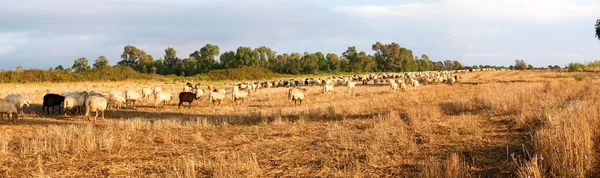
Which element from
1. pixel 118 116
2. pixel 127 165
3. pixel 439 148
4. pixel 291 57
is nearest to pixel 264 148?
pixel 127 165

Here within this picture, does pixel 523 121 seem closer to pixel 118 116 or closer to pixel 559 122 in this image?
pixel 559 122

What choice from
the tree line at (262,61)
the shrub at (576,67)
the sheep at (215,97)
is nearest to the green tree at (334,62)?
the tree line at (262,61)

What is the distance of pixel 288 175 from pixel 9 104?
44.4 feet

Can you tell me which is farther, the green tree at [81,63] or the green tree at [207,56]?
the green tree at [207,56]

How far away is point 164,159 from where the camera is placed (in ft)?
27.9

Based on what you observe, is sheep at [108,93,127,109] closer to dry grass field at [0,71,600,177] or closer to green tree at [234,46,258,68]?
dry grass field at [0,71,600,177]

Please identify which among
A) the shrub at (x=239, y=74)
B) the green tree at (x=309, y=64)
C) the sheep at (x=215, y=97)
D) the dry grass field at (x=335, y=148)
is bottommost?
the dry grass field at (x=335, y=148)

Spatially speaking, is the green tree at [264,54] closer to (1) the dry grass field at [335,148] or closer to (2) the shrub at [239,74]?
(2) the shrub at [239,74]

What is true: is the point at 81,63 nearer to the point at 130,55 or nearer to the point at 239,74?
the point at 130,55

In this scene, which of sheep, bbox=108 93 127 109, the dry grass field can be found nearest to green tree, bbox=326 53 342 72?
sheep, bbox=108 93 127 109

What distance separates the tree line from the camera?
97.8 m

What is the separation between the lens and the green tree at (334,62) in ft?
372

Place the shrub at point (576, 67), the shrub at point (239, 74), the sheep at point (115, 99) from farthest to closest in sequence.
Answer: the shrub at point (239, 74), the shrub at point (576, 67), the sheep at point (115, 99)

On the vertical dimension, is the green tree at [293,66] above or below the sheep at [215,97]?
above
